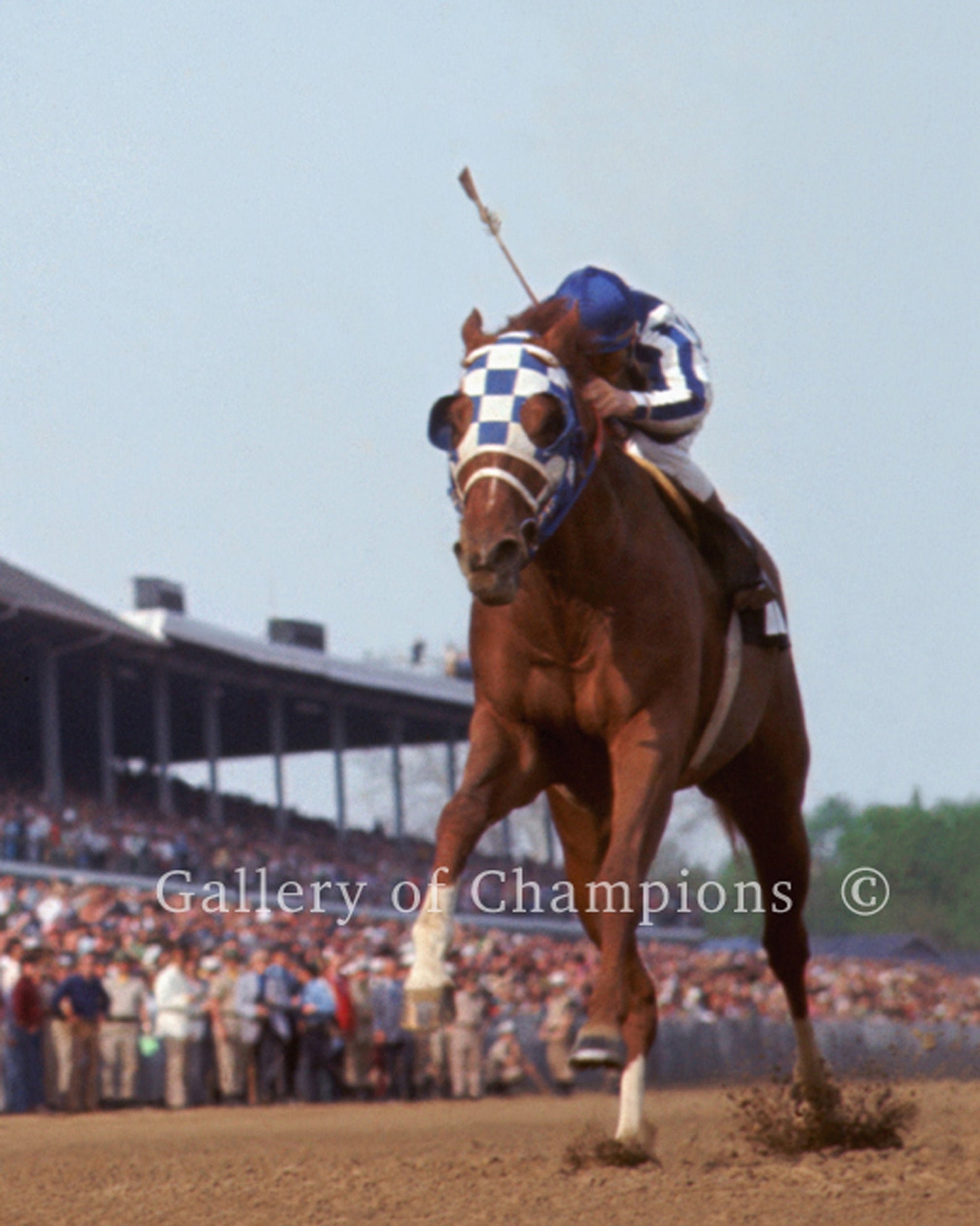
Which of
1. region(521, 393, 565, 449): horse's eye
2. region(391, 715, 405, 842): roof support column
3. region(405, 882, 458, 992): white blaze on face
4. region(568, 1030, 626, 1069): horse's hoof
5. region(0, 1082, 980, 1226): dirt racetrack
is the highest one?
region(391, 715, 405, 842): roof support column

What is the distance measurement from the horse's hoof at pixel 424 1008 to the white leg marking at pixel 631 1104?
0.87 metres

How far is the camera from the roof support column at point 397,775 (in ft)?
123

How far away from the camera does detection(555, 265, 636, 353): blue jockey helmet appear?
655 cm

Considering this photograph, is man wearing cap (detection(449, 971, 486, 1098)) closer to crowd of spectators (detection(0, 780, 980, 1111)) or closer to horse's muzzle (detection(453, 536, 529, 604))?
→ crowd of spectators (detection(0, 780, 980, 1111))

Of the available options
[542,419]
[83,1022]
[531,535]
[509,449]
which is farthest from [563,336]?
[83,1022]

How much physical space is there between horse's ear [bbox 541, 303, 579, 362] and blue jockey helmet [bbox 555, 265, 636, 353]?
0.34 meters

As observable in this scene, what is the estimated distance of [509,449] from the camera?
18.6 feet

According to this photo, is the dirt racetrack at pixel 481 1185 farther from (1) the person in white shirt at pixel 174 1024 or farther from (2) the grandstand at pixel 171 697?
(2) the grandstand at pixel 171 697

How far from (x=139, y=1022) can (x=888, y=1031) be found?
39.0ft

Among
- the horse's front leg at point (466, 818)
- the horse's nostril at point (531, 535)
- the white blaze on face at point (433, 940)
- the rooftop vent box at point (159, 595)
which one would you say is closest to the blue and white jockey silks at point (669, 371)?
the horse's nostril at point (531, 535)

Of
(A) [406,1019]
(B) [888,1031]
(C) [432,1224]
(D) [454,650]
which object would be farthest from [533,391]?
(D) [454,650]

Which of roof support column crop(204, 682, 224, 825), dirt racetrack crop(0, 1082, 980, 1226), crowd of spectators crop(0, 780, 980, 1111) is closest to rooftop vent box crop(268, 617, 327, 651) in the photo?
roof support column crop(204, 682, 224, 825)

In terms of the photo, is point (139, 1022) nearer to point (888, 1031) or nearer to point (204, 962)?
point (204, 962)

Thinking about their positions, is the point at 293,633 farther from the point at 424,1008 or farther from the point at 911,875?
the point at 911,875
